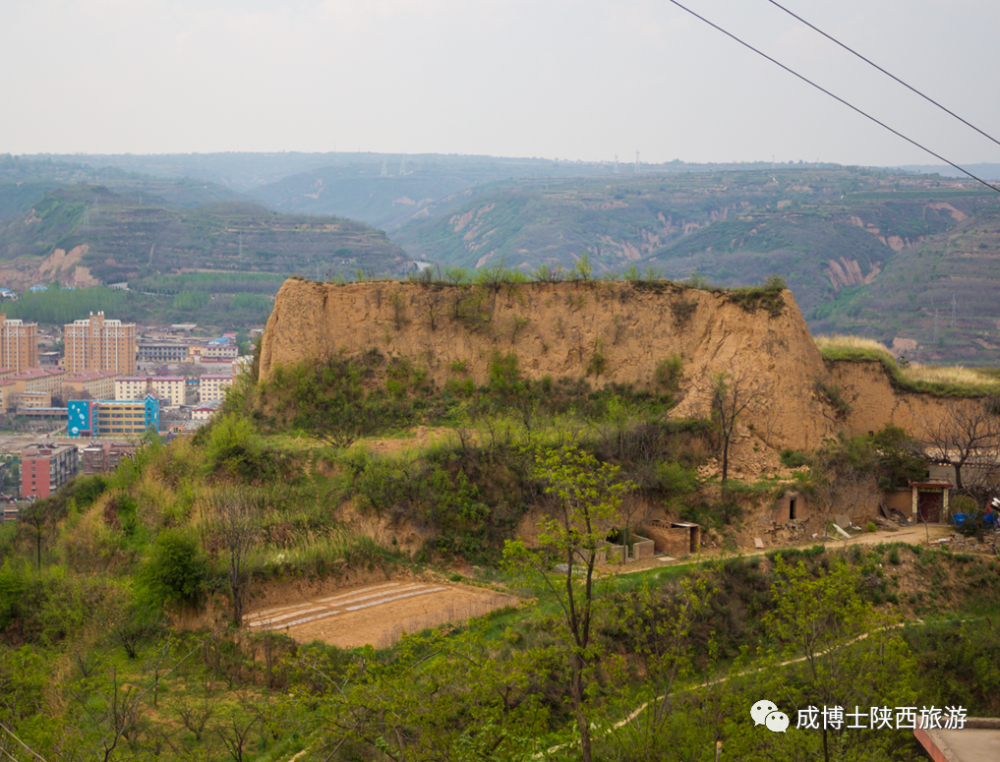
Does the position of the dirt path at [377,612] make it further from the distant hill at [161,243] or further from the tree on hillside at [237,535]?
the distant hill at [161,243]

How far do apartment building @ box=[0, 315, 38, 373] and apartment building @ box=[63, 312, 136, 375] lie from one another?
382cm

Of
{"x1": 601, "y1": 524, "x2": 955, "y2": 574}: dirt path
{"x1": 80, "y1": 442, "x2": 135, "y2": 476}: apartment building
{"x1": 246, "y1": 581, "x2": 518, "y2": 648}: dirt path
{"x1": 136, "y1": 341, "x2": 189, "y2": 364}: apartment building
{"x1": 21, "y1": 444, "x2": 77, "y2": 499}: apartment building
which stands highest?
{"x1": 601, "y1": 524, "x2": 955, "y2": 574}: dirt path

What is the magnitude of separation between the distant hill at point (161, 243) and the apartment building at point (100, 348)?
30.4 metres

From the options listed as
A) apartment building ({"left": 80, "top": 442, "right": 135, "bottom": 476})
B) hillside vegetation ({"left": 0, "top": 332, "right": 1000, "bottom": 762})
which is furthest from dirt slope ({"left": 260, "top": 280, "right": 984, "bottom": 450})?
apartment building ({"left": 80, "top": 442, "right": 135, "bottom": 476})

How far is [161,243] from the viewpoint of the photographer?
468ft

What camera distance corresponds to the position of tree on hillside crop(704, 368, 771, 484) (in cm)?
2597

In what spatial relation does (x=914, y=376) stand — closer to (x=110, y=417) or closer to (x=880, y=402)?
(x=880, y=402)

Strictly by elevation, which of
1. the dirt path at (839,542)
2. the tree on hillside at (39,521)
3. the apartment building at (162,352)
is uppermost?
the dirt path at (839,542)

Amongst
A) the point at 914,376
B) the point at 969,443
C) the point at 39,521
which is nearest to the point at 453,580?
the point at 39,521

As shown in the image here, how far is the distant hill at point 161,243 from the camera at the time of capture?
447 feet

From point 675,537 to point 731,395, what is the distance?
4999mm

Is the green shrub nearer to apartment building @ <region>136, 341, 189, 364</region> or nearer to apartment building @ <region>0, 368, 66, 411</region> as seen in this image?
Answer: apartment building @ <region>0, 368, 66, 411</region>

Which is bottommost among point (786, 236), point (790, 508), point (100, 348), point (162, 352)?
point (162, 352)

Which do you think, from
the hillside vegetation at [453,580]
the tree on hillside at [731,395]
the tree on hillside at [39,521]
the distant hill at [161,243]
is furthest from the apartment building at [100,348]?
the tree on hillside at [731,395]
